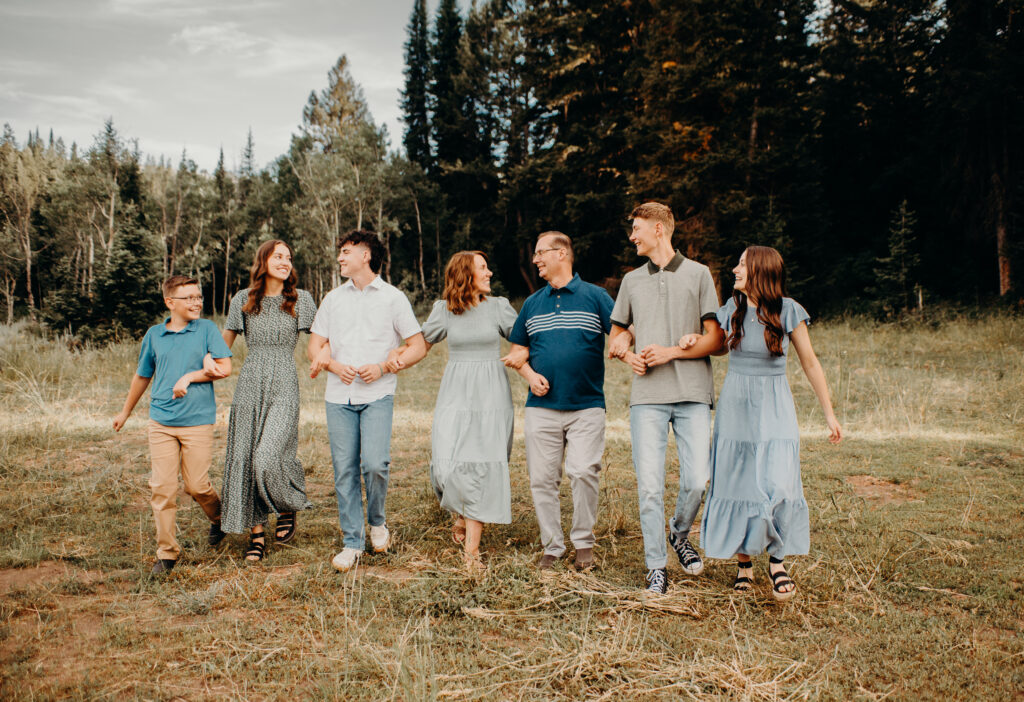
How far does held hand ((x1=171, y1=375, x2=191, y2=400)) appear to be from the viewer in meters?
4.35

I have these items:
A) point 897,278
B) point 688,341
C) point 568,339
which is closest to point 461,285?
point 568,339

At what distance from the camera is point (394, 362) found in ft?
14.8

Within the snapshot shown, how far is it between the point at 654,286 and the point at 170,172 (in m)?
50.8

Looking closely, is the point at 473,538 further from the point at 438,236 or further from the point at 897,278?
the point at 438,236

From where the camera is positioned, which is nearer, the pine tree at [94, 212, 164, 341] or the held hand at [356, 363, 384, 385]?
the held hand at [356, 363, 384, 385]

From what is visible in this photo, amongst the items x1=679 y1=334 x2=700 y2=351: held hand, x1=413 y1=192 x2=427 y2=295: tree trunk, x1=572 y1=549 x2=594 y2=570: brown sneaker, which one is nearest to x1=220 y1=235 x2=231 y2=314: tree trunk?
x1=413 y1=192 x2=427 y2=295: tree trunk

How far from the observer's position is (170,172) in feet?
154

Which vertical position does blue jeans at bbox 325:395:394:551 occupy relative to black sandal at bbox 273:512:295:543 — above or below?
above

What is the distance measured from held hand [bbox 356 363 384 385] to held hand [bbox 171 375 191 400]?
1.14 metres

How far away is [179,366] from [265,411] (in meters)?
0.63

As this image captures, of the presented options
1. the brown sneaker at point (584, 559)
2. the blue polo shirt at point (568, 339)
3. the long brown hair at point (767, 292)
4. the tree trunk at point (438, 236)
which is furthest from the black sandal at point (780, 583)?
the tree trunk at point (438, 236)

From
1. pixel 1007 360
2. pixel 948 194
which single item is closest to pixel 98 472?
pixel 1007 360

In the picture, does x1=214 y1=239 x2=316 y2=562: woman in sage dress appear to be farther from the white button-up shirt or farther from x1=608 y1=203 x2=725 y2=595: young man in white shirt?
x1=608 y1=203 x2=725 y2=595: young man in white shirt

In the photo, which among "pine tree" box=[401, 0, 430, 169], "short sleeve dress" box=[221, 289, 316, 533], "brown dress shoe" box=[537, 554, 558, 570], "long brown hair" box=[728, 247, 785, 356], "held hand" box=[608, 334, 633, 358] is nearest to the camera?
"long brown hair" box=[728, 247, 785, 356]
